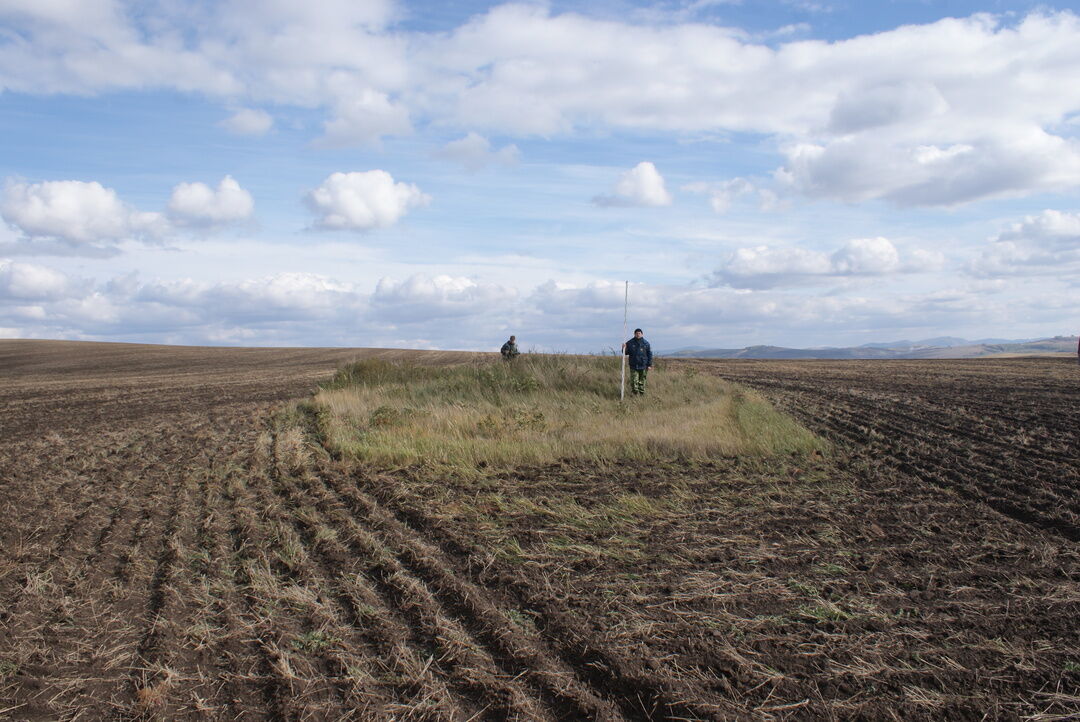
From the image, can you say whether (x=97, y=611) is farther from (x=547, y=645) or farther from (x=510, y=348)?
(x=510, y=348)

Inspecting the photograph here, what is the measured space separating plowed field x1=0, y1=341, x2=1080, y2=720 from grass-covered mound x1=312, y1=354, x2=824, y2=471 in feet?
3.15

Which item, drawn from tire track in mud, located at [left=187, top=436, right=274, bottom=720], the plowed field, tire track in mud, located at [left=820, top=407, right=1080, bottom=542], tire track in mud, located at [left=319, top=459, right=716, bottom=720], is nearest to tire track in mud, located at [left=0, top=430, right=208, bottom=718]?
the plowed field

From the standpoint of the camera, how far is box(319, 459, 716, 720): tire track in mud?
356 centimetres

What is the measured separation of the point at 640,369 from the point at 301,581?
13641 mm

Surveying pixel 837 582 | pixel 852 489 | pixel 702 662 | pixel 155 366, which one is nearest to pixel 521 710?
pixel 702 662

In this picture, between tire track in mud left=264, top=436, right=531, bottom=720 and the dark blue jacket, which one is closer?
tire track in mud left=264, top=436, right=531, bottom=720

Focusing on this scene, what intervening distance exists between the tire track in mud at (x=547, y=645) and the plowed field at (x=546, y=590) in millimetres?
21

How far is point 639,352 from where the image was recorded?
1794 cm

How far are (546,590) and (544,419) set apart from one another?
8.66m

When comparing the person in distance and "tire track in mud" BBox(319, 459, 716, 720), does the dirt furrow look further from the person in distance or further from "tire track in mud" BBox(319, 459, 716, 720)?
the person in distance

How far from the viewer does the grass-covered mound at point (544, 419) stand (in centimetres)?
1067

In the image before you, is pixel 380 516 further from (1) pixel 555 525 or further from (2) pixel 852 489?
(2) pixel 852 489

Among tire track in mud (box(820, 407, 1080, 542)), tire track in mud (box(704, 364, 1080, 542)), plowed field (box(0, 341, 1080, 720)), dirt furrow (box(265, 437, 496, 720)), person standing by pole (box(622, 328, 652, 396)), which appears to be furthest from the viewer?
person standing by pole (box(622, 328, 652, 396))

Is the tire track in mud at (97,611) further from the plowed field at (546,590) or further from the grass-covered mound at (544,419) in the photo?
the grass-covered mound at (544,419)
